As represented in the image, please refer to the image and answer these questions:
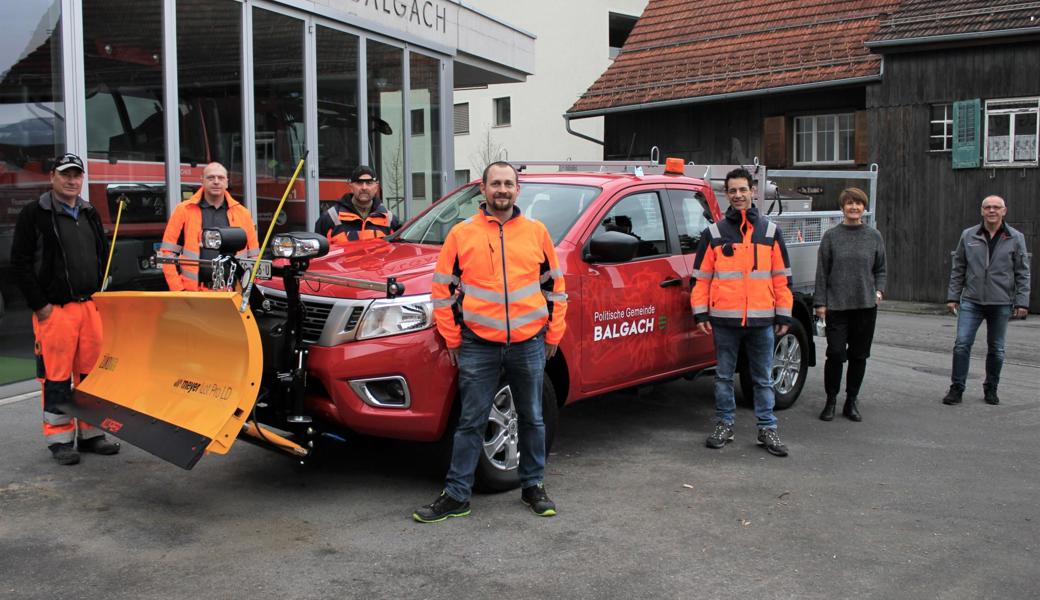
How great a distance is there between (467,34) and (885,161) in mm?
8655

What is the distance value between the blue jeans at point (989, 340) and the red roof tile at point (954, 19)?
9.87m

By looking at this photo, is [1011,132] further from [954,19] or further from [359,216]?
[359,216]

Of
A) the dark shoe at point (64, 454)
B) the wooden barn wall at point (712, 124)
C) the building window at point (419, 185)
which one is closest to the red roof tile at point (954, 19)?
the wooden barn wall at point (712, 124)

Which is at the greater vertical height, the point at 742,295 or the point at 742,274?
the point at 742,274

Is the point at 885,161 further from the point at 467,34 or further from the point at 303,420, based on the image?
the point at 303,420

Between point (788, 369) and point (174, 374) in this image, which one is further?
point (788, 369)

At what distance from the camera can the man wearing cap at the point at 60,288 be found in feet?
19.9

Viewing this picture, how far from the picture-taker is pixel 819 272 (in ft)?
26.1

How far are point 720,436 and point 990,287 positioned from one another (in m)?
3.44

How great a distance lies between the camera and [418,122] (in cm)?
1378

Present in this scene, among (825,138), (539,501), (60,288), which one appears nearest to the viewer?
(539,501)

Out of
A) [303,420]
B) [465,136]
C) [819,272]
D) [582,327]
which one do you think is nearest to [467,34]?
[819,272]

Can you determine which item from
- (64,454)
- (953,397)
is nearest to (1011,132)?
(953,397)

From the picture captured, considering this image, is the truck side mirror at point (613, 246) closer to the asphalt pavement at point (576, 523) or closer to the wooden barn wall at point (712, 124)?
the asphalt pavement at point (576, 523)
